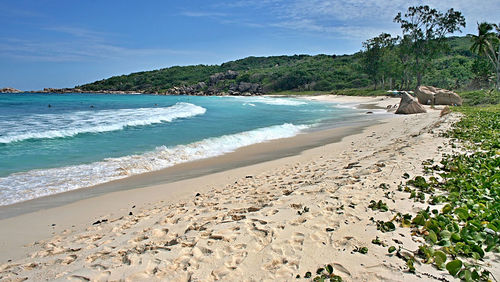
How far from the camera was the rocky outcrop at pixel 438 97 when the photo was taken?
88.9 ft

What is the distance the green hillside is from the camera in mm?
60856

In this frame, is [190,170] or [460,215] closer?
[460,215]

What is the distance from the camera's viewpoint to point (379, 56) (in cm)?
6297

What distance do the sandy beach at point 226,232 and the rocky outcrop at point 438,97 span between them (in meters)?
24.7

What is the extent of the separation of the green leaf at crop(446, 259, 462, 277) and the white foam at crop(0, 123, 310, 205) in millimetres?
7683

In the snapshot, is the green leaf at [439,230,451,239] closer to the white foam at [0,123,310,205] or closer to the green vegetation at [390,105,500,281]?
the green vegetation at [390,105,500,281]

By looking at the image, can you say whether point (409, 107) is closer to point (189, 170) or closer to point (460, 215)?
point (189, 170)

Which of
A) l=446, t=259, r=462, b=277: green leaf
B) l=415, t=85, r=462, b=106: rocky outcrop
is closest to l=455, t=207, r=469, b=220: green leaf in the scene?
l=446, t=259, r=462, b=277: green leaf

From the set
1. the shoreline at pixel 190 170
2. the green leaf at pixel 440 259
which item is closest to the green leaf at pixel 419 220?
the green leaf at pixel 440 259

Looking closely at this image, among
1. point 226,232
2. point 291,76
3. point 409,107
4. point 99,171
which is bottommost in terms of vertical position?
point 99,171

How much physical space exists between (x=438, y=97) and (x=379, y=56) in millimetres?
38104

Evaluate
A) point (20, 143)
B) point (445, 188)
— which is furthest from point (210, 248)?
point (20, 143)

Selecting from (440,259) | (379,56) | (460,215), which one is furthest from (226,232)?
(379,56)

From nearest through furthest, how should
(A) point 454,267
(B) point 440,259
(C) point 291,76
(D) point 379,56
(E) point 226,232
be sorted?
(A) point 454,267 < (B) point 440,259 < (E) point 226,232 < (D) point 379,56 < (C) point 291,76
